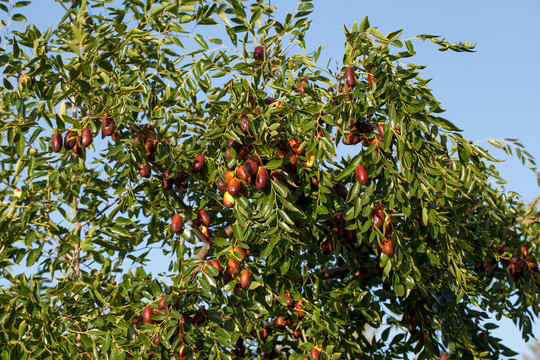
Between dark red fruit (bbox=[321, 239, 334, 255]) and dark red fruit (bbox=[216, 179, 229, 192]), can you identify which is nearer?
dark red fruit (bbox=[216, 179, 229, 192])

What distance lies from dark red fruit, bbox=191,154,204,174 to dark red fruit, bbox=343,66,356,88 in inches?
35.1

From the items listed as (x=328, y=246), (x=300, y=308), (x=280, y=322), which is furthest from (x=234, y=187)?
(x=280, y=322)

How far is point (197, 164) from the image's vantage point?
3291mm

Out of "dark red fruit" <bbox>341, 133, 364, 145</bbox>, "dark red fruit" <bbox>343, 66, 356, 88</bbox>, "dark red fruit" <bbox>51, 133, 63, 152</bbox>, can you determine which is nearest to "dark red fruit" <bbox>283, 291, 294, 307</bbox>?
"dark red fruit" <bbox>341, 133, 364, 145</bbox>

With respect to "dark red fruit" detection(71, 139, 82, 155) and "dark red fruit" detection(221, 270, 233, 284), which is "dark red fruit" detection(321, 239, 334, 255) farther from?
"dark red fruit" detection(71, 139, 82, 155)

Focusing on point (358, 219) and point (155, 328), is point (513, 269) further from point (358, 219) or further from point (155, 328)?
point (155, 328)

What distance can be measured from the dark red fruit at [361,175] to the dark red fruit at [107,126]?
4.30 ft

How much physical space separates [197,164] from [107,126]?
0.52 metres

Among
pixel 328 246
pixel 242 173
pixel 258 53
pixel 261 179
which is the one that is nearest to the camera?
pixel 261 179

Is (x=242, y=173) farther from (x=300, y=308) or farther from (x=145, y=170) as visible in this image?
(x=300, y=308)

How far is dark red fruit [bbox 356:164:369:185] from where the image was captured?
9.86ft

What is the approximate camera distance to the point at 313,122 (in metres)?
3.04

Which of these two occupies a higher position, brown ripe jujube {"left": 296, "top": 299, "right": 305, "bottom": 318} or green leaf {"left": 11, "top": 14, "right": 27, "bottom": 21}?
green leaf {"left": 11, "top": 14, "right": 27, "bottom": 21}

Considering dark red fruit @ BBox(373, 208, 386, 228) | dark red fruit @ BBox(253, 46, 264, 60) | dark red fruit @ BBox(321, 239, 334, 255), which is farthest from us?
dark red fruit @ BBox(321, 239, 334, 255)
